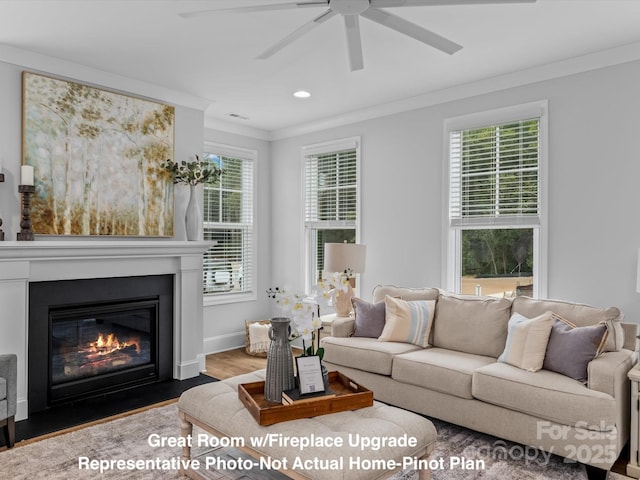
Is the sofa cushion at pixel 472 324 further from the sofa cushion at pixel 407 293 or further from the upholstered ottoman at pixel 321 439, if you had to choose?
the upholstered ottoman at pixel 321 439

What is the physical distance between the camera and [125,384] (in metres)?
3.89

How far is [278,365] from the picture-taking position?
91.4 inches

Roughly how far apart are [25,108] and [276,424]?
2945 mm

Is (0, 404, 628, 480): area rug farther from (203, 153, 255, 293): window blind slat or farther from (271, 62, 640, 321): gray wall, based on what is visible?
(203, 153, 255, 293): window blind slat

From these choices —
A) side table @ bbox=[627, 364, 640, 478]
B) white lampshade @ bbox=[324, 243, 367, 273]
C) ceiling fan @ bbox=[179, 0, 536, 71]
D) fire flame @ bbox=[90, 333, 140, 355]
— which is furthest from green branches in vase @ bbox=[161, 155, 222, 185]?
side table @ bbox=[627, 364, 640, 478]

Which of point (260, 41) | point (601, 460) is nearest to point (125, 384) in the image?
point (260, 41)

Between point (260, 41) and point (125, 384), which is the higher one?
point (260, 41)

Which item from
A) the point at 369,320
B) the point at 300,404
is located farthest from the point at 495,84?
the point at 300,404

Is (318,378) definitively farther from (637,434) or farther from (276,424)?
(637,434)

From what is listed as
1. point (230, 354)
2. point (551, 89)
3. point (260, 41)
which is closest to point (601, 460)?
point (551, 89)

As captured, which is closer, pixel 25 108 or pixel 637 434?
pixel 637 434

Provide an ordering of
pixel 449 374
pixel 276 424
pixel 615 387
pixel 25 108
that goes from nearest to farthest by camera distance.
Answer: pixel 276 424 < pixel 615 387 < pixel 449 374 < pixel 25 108

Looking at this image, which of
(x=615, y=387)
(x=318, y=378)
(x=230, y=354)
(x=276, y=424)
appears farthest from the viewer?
(x=230, y=354)

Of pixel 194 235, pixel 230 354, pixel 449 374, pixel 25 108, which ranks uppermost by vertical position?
pixel 25 108
